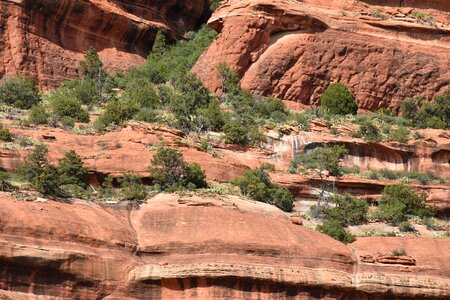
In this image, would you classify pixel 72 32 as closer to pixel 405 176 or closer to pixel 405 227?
pixel 405 176

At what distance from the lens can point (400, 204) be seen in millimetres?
49688

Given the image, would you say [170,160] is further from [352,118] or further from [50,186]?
[352,118]

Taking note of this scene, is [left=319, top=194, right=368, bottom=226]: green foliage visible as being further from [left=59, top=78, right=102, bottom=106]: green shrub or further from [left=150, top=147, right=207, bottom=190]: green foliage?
[left=59, top=78, right=102, bottom=106]: green shrub

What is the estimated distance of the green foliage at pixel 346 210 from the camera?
159 ft

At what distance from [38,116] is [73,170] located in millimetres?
7237

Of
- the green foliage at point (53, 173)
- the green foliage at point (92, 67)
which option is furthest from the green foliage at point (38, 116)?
the green foliage at point (92, 67)

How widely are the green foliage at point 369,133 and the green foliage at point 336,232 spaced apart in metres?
10.4

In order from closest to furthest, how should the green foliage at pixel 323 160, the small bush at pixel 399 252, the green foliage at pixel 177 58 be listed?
the small bush at pixel 399 252, the green foliage at pixel 323 160, the green foliage at pixel 177 58

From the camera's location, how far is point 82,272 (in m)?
38.6

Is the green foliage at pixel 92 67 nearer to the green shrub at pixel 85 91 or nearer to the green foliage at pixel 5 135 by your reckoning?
the green shrub at pixel 85 91

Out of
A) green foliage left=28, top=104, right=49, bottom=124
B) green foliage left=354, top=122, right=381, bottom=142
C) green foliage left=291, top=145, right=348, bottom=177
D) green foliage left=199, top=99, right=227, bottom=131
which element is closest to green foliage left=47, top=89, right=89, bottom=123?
green foliage left=28, top=104, right=49, bottom=124

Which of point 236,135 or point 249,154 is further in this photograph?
point 236,135

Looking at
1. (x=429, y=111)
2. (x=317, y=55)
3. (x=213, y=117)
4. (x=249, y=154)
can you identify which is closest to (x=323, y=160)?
(x=249, y=154)

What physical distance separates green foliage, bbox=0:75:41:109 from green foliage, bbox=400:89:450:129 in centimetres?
1735
